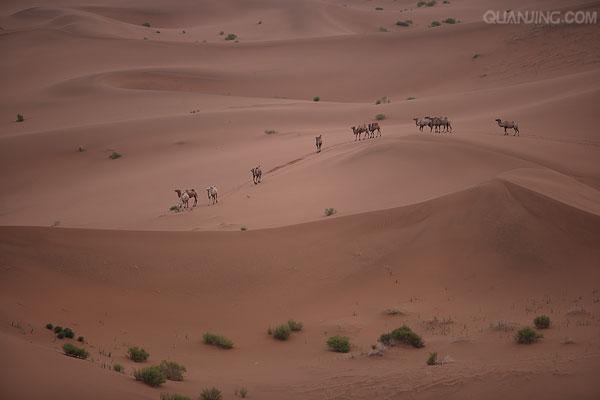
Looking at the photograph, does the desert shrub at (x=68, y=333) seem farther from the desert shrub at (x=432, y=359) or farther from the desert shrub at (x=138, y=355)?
the desert shrub at (x=432, y=359)

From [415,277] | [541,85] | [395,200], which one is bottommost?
[415,277]

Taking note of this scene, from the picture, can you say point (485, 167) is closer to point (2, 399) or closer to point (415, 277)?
point (415, 277)

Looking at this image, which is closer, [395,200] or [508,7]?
[395,200]

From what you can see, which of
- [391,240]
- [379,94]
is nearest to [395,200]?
[391,240]

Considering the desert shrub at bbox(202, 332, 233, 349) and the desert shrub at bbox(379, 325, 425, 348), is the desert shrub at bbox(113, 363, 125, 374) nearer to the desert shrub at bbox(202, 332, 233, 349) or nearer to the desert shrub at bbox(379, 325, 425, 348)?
the desert shrub at bbox(202, 332, 233, 349)

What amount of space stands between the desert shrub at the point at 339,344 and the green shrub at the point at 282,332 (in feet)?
3.29

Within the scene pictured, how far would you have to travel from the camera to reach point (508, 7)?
7869cm

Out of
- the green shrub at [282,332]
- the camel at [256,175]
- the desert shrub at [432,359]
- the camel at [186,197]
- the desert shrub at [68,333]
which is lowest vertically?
the desert shrub at [432,359]

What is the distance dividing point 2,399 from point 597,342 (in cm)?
977

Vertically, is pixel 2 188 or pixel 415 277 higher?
pixel 2 188

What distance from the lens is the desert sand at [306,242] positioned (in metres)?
11.4

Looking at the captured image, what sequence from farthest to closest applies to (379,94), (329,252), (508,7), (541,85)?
(508,7) < (379,94) < (541,85) < (329,252)

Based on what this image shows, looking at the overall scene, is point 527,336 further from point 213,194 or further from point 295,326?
point 213,194

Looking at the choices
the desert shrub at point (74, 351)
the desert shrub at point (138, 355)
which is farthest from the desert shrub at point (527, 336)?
the desert shrub at point (74, 351)
